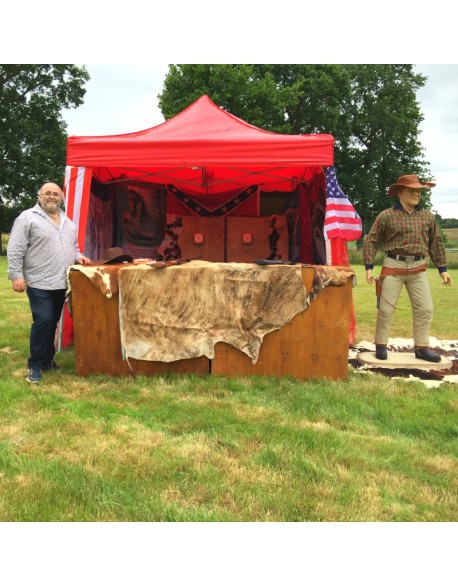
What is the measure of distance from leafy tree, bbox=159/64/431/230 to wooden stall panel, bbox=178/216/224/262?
1683 cm

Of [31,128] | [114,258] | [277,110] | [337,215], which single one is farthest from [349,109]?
[114,258]

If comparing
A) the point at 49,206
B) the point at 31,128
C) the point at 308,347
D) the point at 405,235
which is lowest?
the point at 308,347

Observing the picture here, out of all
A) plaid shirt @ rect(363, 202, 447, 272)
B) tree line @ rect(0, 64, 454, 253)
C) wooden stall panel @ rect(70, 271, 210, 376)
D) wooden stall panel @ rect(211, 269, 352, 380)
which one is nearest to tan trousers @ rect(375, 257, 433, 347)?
plaid shirt @ rect(363, 202, 447, 272)

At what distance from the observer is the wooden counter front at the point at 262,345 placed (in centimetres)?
387

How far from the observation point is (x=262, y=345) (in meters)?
3.91

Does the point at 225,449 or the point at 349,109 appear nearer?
the point at 225,449

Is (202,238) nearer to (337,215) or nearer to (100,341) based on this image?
(337,215)

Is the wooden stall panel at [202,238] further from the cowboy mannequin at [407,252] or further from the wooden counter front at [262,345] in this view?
the wooden counter front at [262,345]

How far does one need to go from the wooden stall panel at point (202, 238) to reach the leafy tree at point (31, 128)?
19.3 metres

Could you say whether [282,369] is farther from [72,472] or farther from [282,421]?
[72,472]

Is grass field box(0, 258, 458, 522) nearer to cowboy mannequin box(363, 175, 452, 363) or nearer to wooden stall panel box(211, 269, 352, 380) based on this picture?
wooden stall panel box(211, 269, 352, 380)

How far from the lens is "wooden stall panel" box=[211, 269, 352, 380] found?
12.7ft

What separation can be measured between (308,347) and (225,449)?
152 centimetres

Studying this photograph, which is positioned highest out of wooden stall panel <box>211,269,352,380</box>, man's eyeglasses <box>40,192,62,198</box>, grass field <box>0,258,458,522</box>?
man's eyeglasses <box>40,192,62,198</box>
